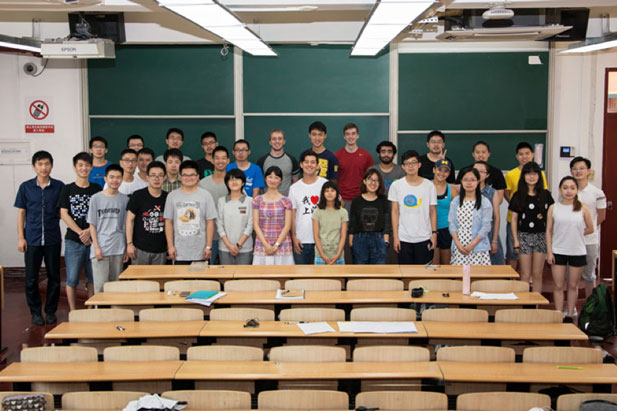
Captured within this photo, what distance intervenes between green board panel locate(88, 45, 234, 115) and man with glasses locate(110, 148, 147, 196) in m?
2.36

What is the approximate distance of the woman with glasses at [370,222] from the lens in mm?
6367

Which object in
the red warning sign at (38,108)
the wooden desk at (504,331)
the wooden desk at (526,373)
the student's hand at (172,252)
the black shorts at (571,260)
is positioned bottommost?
the wooden desk at (526,373)

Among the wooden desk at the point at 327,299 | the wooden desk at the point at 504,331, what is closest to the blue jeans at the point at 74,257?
the wooden desk at the point at 327,299

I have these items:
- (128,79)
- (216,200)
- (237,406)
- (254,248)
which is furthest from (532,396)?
(128,79)

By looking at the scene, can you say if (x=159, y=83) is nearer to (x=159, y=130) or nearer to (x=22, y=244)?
(x=159, y=130)

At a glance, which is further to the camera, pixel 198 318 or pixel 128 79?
pixel 128 79

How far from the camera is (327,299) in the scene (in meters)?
5.00

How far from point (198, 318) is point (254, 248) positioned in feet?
6.28

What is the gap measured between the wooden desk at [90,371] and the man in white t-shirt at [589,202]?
15.8ft

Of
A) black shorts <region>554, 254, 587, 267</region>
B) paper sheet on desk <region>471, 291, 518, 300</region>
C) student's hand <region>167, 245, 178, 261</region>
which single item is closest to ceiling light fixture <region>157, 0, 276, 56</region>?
student's hand <region>167, 245, 178, 261</region>

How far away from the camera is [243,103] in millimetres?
9031

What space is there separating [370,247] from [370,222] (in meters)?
0.28

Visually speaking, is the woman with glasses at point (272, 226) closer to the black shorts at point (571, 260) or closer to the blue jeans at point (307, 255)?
the blue jeans at point (307, 255)

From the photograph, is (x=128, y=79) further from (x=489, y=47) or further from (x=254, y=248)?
(x=489, y=47)
